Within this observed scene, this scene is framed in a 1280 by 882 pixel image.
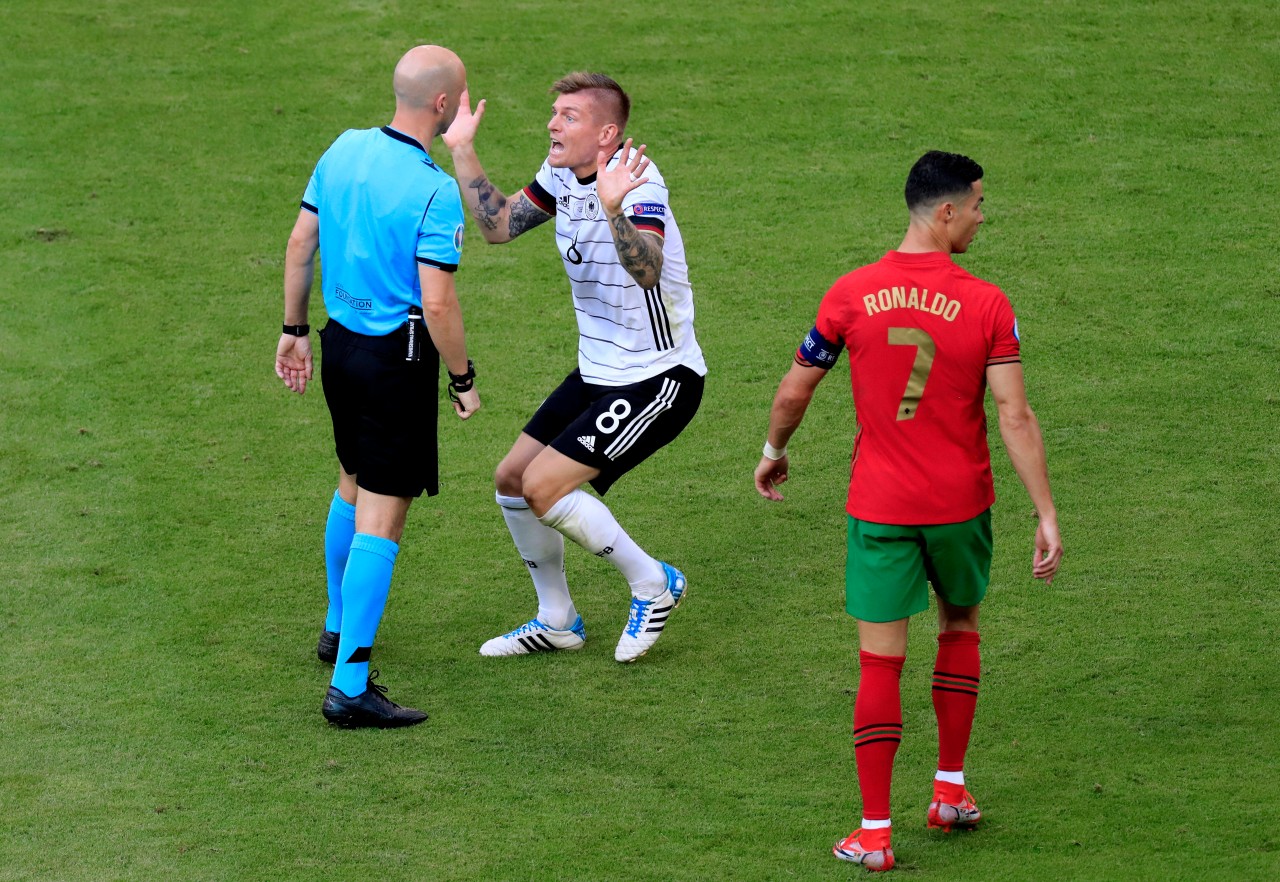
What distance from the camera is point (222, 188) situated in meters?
10.1

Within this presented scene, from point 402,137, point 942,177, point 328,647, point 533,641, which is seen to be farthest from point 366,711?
point 942,177

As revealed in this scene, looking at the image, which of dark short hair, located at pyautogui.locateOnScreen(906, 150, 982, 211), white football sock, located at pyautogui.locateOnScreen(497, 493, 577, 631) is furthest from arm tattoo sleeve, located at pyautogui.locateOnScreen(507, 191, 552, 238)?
dark short hair, located at pyautogui.locateOnScreen(906, 150, 982, 211)

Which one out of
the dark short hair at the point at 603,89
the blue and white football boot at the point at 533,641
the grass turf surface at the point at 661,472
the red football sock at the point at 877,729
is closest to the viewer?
the red football sock at the point at 877,729

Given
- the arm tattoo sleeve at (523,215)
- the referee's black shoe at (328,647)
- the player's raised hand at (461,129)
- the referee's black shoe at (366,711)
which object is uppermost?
the player's raised hand at (461,129)

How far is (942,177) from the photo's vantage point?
438 centimetres

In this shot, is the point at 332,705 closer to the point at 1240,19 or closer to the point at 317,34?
the point at 317,34

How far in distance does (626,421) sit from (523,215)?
3.13 feet

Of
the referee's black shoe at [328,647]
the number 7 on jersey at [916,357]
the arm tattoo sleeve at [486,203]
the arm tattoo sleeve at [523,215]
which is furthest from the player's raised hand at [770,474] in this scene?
the referee's black shoe at [328,647]

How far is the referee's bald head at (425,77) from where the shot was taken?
17.3 feet

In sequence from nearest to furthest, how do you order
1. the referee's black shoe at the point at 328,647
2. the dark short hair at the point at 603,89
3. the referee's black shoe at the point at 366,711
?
the referee's black shoe at the point at 366,711 → the dark short hair at the point at 603,89 → the referee's black shoe at the point at 328,647

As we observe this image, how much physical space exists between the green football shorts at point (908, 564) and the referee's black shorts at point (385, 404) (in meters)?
1.67

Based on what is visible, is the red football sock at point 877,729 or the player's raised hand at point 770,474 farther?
the player's raised hand at point 770,474

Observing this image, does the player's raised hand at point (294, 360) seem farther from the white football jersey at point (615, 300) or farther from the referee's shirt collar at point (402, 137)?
the white football jersey at point (615, 300)

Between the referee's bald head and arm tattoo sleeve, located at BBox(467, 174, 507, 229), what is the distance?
0.62 metres
